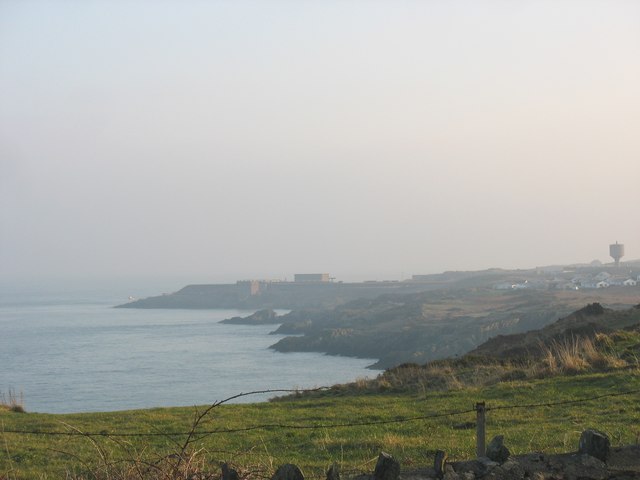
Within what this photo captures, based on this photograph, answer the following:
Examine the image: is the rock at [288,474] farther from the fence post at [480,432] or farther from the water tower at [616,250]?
the water tower at [616,250]

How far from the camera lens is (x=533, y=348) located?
83.2 feet

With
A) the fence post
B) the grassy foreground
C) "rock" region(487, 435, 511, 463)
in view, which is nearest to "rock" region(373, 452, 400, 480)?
A: the grassy foreground

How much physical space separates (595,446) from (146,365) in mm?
53878

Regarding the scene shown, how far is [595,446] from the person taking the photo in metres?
7.95

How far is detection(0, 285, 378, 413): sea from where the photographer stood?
39.5 m

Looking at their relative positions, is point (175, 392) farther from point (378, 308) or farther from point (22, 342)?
point (378, 308)

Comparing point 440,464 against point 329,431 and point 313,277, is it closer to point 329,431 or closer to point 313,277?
point 329,431

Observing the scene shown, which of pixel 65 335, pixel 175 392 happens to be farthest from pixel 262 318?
pixel 175 392

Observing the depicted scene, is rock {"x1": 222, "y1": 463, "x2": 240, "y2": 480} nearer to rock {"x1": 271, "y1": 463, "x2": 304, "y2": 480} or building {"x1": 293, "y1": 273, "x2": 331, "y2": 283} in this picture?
rock {"x1": 271, "y1": 463, "x2": 304, "y2": 480}

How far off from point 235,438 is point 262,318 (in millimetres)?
97555

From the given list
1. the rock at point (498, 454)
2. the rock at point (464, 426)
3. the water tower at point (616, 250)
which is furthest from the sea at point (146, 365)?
the water tower at point (616, 250)

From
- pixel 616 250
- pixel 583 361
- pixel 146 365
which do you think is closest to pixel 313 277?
pixel 616 250

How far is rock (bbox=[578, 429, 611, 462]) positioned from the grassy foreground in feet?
7.11

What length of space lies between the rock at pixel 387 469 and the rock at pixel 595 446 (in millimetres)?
2246
